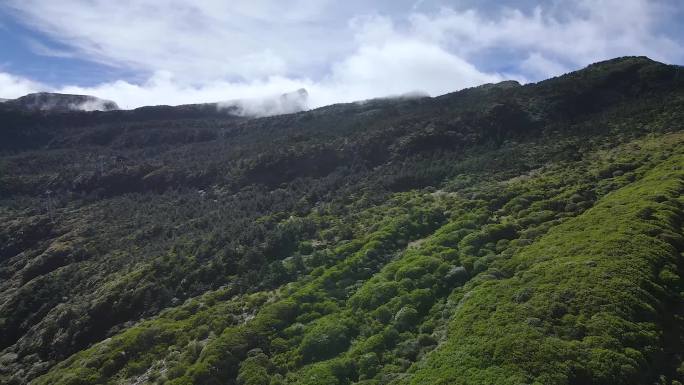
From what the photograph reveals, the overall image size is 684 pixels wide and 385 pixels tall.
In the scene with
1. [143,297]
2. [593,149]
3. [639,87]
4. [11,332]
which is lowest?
[11,332]

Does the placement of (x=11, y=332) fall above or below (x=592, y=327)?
below

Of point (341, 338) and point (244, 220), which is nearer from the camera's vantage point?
point (341, 338)

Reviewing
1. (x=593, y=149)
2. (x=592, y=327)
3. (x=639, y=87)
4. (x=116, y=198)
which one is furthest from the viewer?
(x=116, y=198)

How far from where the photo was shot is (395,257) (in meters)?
52.3

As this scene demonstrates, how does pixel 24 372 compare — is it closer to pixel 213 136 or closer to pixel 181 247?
pixel 181 247

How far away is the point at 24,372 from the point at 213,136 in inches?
5206

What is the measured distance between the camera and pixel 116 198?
404 ft

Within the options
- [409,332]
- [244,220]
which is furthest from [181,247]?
[409,332]

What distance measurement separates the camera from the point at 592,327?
28703mm

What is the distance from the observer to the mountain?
3097 cm

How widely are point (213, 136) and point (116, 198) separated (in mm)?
61093

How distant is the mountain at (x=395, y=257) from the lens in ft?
102

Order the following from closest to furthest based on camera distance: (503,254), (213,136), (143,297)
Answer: (503,254), (143,297), (213,136)

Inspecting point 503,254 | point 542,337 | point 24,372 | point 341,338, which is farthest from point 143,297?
point 542,337
